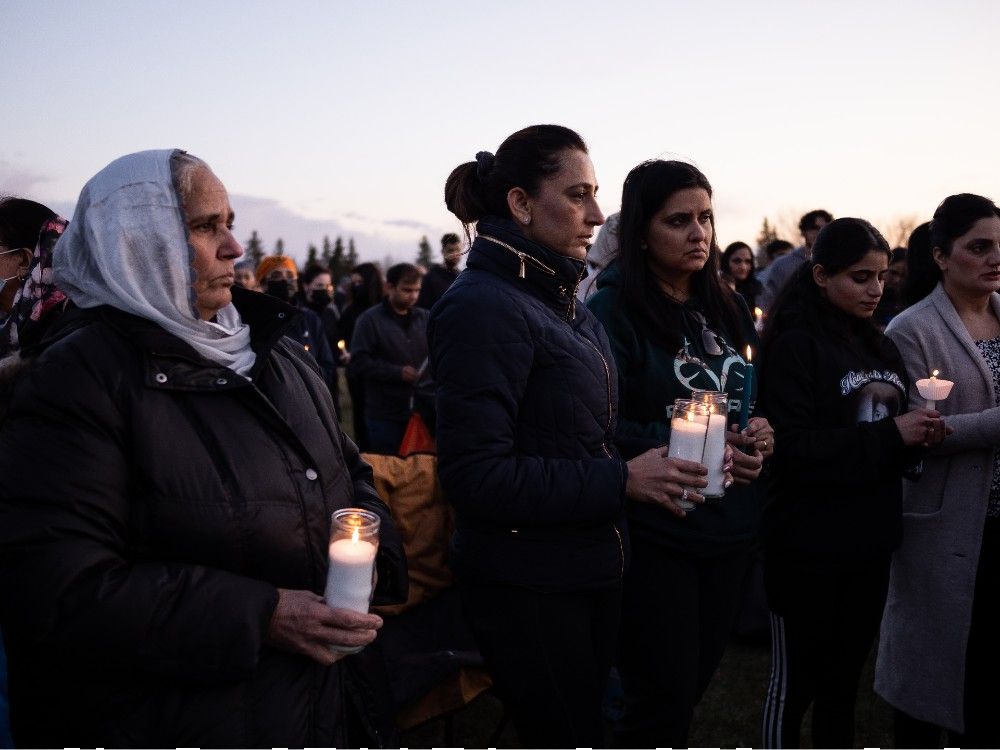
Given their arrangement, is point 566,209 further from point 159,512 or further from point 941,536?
point 941,536

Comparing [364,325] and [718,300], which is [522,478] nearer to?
[718,300]

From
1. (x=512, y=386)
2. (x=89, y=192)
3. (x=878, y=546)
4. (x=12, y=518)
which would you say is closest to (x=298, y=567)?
(x=12, y=518)

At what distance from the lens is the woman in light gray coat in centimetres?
339

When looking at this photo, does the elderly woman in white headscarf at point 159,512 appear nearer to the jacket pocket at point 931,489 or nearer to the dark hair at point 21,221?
the dark hair at point 21,221

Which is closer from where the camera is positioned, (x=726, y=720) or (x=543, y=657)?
(x=543, y=657)

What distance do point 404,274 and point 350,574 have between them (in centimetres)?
651

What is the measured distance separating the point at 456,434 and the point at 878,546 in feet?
6.01

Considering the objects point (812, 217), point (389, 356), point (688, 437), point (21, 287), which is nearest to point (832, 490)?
point (688, 437)

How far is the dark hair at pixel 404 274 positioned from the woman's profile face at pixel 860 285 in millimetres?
5106

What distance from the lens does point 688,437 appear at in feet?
7.94

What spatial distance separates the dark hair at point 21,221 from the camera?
3217 millimetres

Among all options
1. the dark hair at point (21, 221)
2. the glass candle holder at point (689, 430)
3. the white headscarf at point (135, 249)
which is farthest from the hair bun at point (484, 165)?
the dark hair at point (21, 221)

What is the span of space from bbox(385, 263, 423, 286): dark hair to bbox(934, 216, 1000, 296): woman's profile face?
5197 millimetres

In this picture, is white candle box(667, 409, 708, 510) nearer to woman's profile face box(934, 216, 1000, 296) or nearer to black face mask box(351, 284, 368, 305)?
woman's profile face box(934, 216, 1000, 296)
